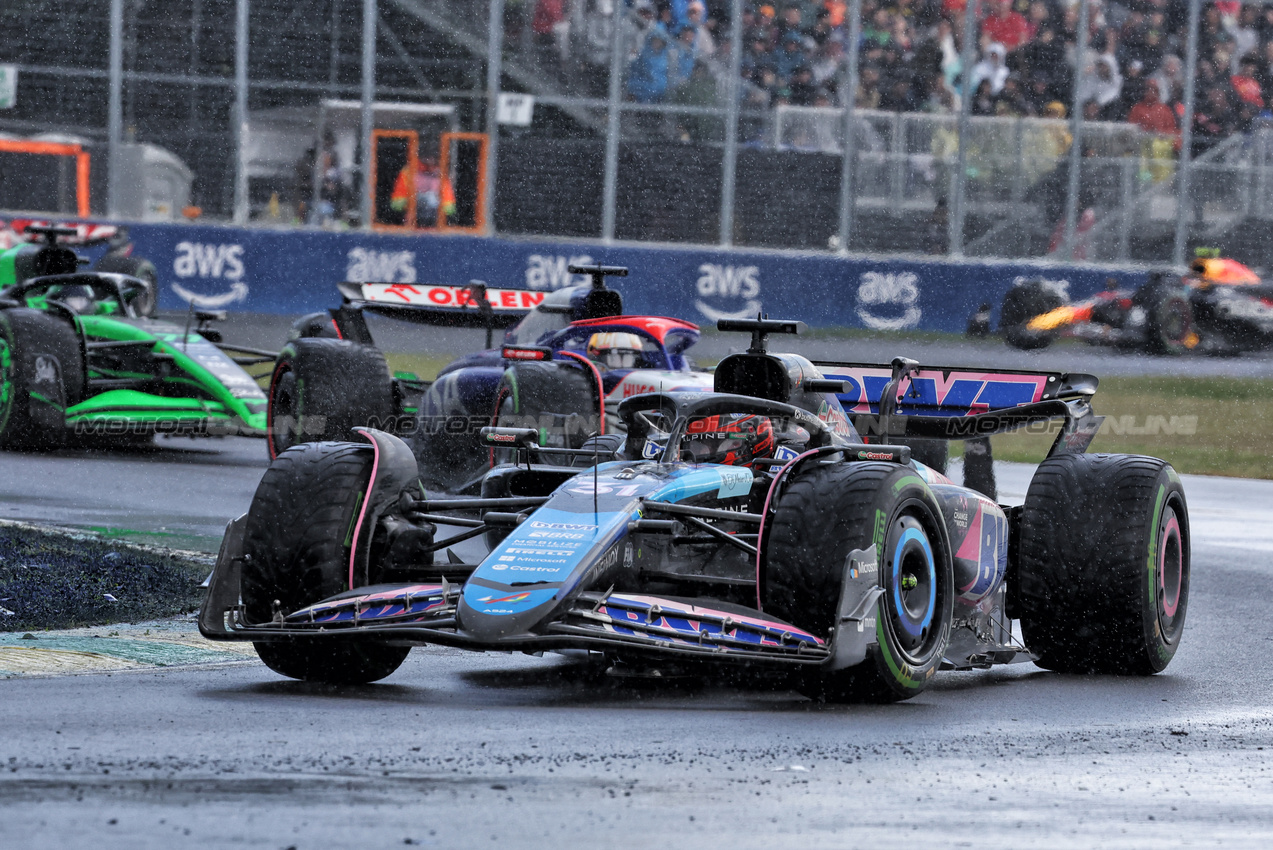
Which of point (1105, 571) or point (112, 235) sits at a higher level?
point (112, 235)

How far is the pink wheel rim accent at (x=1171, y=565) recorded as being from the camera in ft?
25.6

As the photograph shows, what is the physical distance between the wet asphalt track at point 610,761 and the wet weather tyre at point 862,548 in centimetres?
13

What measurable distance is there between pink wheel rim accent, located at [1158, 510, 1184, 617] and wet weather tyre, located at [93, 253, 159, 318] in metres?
10.1

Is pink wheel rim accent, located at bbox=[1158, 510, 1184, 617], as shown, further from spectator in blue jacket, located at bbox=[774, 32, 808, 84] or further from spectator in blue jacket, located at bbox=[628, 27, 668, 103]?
spectator in blue jacket, located at bbox=[774, 32, 808, 84]

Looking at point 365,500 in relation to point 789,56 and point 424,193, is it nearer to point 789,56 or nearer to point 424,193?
point 424,193

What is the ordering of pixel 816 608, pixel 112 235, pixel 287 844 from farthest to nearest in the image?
1. pixel 112 235
2. pixel 816 608
3. pixel 287 844

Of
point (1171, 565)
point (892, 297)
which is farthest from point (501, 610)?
point (892, 297)

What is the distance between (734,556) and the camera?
7.01 meters

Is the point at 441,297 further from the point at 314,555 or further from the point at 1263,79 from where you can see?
the point at 1263,79

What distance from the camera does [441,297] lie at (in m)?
14.0

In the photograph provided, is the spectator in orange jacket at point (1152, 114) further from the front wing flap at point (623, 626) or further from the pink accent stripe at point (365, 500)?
the front wing flap at point (623, 626)

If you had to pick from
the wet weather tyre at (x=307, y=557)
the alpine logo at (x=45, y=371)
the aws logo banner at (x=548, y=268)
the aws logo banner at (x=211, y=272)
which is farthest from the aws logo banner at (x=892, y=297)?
the wet weather tyre at (x=307, y=557)

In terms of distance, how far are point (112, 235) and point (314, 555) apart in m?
11.2

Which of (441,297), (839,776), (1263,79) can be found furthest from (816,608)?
(1263,79)
